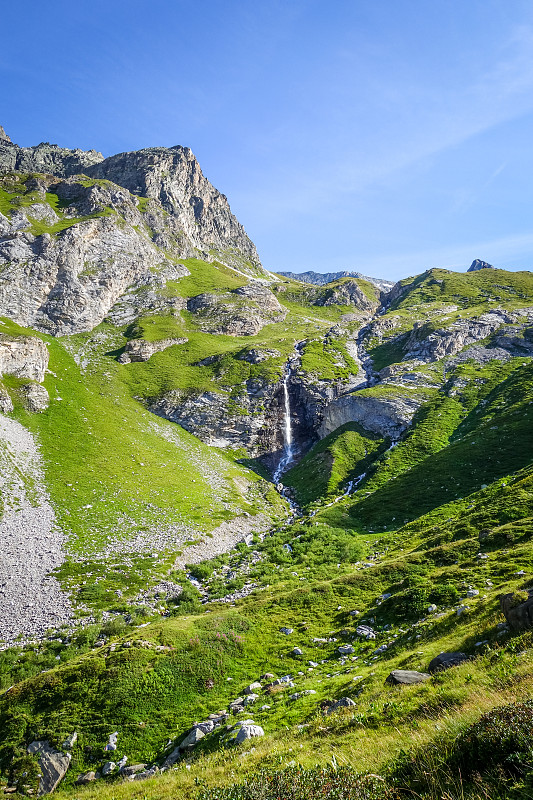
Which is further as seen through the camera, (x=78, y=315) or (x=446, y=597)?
(x=78, y=315)

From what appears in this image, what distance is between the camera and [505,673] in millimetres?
9117

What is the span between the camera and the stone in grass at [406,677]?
1184 centimetres

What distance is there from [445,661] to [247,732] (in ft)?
23.8

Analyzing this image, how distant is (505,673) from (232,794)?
705cm

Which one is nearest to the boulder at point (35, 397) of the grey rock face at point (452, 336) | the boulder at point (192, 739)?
the boulder at point (192, 739)

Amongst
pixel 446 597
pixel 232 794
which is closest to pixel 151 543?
pixel 446 597

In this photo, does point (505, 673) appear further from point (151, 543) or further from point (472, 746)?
point (151, 543)

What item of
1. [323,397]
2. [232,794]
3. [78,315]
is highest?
[78,315]

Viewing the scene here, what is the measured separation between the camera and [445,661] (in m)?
12.3

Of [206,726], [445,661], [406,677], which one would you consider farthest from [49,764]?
[445,661]

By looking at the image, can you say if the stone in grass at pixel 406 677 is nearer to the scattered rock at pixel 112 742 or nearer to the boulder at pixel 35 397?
the scattered rock at pixel 112 742

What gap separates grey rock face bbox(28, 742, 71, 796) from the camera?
557 inches

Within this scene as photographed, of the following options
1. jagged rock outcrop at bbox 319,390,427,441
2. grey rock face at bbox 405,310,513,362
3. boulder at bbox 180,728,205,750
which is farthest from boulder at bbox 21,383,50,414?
grey rock face at bbox 405,310,513,362

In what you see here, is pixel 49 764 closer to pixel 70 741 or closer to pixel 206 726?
pixel 70 741
